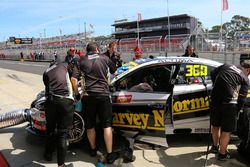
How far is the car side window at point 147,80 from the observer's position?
5.00 metres

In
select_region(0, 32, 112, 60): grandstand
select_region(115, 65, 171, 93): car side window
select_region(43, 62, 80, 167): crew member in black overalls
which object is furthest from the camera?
select_region(0, 32, 112, 60): grandstand

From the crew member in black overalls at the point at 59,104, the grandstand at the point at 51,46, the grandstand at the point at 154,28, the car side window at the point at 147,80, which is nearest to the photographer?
the crew member in black overalls at the point at 59,104

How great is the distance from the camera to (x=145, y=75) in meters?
5.19

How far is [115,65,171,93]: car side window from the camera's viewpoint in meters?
5.00

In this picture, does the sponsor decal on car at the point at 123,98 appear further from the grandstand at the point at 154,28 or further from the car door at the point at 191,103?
the grandstand at the point at 154,28

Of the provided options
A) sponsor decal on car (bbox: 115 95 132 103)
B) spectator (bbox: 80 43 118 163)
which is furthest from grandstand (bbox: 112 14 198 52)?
spectator (bbox: 80 43 118 163)

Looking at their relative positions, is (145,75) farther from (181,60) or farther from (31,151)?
(31,151)

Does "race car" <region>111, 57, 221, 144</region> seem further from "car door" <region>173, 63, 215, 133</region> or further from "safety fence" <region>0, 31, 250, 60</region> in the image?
"safety fence" <region>0, 31, 250, 60</region>

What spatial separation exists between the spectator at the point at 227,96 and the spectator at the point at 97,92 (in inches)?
62.0

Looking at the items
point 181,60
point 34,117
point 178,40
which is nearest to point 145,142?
point 181,60

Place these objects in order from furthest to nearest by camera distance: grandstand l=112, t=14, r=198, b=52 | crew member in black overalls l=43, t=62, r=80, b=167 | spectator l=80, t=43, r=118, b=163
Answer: grandstand l=112, t=14, r=198, b=52, spectator l=80, t=43, r=118, b=163, crew member in black overalls l=43, t=62, r=80, b=167

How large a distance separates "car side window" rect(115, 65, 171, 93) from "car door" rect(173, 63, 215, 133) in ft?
0.82

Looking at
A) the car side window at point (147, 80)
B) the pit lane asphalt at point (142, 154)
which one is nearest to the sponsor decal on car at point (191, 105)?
the car side window at point (147, 80)

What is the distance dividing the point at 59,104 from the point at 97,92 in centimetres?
58
